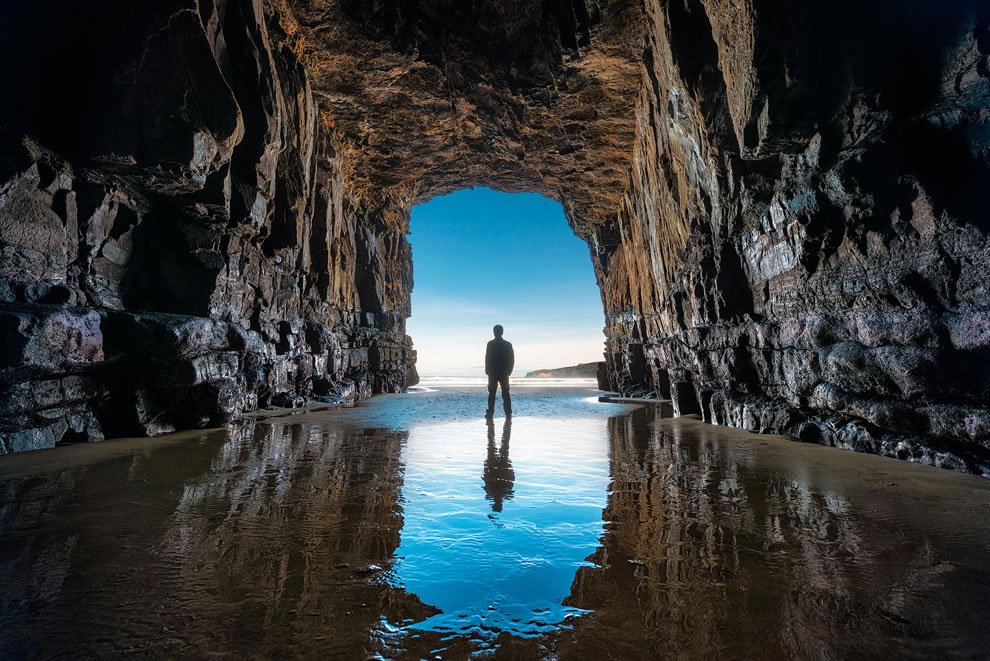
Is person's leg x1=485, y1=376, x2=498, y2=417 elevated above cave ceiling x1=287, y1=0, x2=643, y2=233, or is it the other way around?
cave ceiling x1=287, y1=0, x2=643, y2=233

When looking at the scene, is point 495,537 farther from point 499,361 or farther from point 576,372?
point 576,372

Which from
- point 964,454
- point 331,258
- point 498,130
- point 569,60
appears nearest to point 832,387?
point 964,454

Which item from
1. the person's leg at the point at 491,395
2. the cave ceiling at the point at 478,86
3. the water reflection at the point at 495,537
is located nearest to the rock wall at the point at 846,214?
the cave ceiling at the point at 478,86

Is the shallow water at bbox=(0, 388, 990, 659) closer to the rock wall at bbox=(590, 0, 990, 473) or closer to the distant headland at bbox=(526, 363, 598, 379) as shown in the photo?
the rock wall at bbox=(590, 0, 990, 473)

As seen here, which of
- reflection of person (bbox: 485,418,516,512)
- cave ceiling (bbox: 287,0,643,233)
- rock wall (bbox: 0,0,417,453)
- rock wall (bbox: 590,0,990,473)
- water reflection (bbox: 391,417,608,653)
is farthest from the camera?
cave ceiling (bbox: 287,0,643,233)

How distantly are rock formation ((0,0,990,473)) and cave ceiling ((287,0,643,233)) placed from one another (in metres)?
0.08

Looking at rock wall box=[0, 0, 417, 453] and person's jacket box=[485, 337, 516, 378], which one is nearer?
rock wall box=[0, 0, 417, 453]

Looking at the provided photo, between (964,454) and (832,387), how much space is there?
174 centimetres

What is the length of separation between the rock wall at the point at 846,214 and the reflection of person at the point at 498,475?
3883 millimetres

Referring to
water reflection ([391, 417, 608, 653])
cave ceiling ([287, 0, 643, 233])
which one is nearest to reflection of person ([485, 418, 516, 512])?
water reflection ([391, 417, 608, 653])

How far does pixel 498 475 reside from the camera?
158 inches

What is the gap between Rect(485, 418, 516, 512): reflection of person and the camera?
3.33 m

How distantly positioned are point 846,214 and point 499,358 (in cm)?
668

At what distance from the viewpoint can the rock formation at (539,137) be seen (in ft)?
15.0
